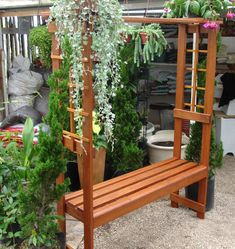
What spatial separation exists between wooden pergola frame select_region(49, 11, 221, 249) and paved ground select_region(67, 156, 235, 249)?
149mm

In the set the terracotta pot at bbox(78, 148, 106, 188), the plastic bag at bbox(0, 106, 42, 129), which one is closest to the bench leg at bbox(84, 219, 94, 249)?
the terracotta pot at bbox(78, 148, 106, 188)

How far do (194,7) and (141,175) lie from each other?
140 centimetres

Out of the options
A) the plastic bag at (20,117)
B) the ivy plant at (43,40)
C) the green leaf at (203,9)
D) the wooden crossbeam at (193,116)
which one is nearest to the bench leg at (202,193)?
the wooden crossbeam at (193,116)

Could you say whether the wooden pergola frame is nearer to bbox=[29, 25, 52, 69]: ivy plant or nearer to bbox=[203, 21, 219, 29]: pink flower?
bbox=[203, 21, 219, 29]: pink flower

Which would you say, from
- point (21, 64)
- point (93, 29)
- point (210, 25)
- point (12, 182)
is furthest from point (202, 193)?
point (21, 64)

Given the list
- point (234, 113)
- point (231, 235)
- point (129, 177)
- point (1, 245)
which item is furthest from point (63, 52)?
point (234, 113)

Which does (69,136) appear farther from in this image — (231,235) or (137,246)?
(231,235)

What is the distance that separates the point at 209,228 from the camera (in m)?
3.31

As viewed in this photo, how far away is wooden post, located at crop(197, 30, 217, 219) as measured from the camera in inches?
123

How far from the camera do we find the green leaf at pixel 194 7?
3.01 m

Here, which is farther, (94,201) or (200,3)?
(200,3)

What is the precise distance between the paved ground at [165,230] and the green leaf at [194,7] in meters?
1.78

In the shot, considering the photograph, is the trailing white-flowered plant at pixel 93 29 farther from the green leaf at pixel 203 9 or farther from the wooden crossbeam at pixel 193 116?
the wooden crossbeam at pixel 193 116

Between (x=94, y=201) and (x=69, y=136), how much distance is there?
0.51 metres
